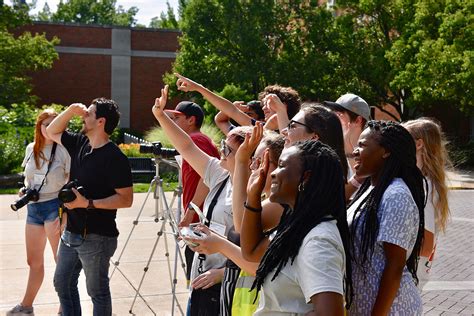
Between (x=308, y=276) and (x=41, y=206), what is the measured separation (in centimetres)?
440

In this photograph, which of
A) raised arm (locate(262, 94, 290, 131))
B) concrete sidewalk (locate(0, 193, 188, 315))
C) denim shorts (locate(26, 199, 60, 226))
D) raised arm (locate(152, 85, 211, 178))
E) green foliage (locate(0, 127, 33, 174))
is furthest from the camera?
green foliage (locate(0, 127, 33, 174))

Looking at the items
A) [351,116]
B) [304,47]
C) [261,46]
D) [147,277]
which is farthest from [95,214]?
[304,47]

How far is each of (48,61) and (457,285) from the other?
23.5 metres

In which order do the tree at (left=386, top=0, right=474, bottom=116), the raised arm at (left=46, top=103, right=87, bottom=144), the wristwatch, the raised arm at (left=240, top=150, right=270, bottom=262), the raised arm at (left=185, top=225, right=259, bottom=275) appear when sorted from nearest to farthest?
the raised arm at (left=240, top=150, right=270, bottom=262), the raised arm at (left=185, top=225, right=259, bottom=275), the wristwatch, the raised arm at (left=46, top=103, right=87, bottom=144), the tree at (left=386, top=0, right=474, bottom=116)

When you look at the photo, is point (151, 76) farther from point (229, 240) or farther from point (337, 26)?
point (229, 240)

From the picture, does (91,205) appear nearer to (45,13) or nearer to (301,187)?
(301,187)

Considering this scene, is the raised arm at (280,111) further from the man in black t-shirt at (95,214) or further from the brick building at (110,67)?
the brick building at (110,67)

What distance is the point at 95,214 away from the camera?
4844 mm

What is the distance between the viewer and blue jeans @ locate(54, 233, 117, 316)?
4.76m

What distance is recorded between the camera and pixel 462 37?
23172mm

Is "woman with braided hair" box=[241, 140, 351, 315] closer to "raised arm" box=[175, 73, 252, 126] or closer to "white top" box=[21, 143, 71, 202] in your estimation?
"raised arm" box=[175, 73, 252, 126]

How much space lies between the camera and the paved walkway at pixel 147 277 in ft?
21.6

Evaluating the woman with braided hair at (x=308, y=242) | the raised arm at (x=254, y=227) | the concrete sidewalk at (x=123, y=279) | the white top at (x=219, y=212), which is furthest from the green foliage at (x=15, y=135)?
the woman with braided hair at (x=308, y=242)

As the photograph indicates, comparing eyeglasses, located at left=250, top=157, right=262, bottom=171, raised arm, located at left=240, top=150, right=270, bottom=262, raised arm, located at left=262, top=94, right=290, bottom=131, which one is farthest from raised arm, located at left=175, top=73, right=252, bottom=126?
raised arm, located at left=240, top=150, right=270, bottom=262
